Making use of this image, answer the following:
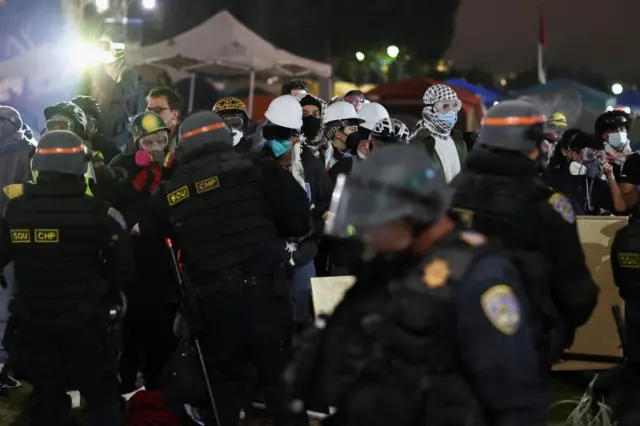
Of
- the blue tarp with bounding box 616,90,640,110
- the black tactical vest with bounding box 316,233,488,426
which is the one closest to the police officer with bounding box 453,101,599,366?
the black tactical vest with bounding box 316,233,488,426

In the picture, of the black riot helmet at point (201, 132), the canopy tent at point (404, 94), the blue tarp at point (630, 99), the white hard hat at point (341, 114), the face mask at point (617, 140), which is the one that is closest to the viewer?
the black riot helmet at point (201, 132)

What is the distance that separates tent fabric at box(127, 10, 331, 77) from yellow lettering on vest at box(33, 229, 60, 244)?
1232cm

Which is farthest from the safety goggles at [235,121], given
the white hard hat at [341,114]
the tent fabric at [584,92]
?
the tent fabric at [584,92]

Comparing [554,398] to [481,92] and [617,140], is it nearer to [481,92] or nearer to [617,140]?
[617,140]

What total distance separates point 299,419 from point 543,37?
37.3 metres

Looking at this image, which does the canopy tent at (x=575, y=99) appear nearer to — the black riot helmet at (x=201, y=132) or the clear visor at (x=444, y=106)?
the clear visor at (x=444, y=106)

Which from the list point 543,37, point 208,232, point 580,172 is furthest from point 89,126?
point 543,37

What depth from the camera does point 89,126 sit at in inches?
296

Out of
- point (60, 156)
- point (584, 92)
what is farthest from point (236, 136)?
point (584, 92)

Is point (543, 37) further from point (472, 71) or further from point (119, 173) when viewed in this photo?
point (119, 173)

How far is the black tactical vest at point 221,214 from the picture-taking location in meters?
4.85

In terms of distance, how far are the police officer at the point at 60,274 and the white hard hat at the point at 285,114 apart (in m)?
1.28

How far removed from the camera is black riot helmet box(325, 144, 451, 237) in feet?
8.77

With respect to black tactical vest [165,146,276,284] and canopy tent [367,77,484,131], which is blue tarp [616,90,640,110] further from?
black tactical vest [165,146,276,284]
